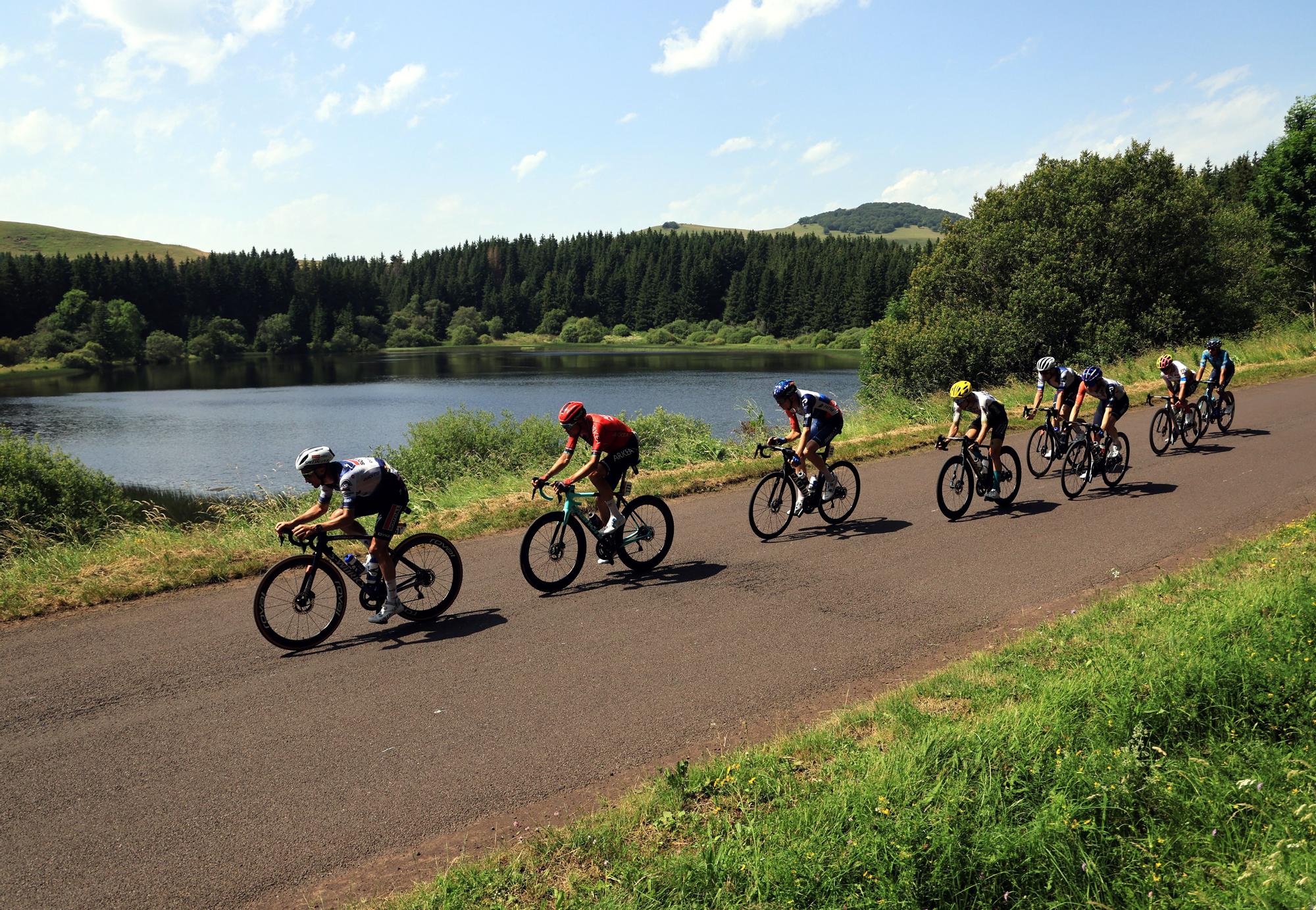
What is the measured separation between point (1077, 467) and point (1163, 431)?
499cm

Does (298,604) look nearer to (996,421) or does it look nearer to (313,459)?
(313,459)

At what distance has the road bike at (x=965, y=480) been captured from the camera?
38.9ft

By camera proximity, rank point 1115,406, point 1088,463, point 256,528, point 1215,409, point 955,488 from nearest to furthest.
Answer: point 955,488, point 256,528, point 1088,463, point 1115,406, point 1215,409

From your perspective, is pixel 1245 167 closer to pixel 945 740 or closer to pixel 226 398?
pixel 226 398

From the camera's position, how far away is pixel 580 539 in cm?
932

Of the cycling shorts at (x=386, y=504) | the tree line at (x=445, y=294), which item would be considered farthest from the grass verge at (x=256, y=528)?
the tree line at (x=445, y=294)

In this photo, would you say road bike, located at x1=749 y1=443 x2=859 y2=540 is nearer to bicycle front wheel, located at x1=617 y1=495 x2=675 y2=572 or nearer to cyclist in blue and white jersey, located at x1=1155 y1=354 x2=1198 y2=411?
bicycle front wheel, located at x1=617 y1=495 x2=675 y2=572

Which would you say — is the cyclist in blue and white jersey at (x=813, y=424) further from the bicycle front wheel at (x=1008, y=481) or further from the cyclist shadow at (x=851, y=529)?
the bicycle front wheel at (x=1008, y=481)

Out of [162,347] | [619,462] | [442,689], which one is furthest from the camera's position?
[162,347]

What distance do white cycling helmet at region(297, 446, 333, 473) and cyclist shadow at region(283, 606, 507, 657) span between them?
1691 millimetres

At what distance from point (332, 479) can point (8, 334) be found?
128643mm

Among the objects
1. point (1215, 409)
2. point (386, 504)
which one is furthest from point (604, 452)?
point (1215, 409)

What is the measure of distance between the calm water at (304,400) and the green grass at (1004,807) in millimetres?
16083

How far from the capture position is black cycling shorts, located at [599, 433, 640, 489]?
9.41 meters
